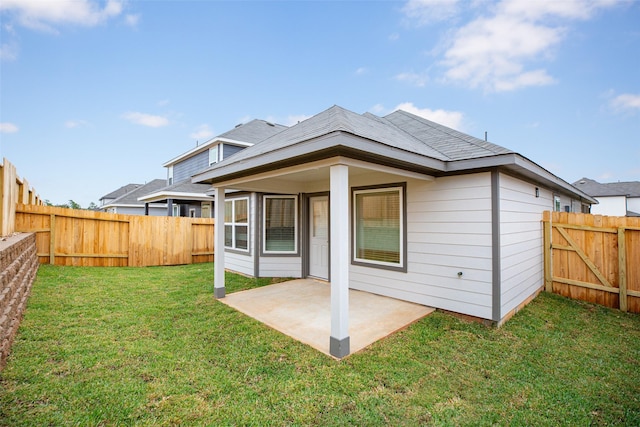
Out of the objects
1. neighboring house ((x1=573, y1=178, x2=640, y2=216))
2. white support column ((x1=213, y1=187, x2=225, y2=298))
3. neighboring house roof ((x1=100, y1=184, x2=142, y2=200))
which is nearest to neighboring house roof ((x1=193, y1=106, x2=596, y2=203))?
white support column ((x1=213, y1=187, x2=225, y2=298))

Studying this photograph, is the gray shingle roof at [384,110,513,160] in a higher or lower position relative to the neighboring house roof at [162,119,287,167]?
lower

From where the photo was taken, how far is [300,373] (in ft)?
9.88

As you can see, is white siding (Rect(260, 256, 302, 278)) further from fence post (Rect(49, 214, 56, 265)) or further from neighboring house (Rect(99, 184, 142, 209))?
neighboring house (Rect(99, 184, 142, 209))

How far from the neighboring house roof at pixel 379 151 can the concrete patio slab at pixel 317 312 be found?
7.92 feet

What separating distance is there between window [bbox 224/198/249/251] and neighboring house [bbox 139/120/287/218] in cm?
362

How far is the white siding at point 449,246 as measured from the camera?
14.5 ft

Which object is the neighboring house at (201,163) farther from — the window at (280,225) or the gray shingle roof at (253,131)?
the window at (280,225)

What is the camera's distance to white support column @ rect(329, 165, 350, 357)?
336 centimetres

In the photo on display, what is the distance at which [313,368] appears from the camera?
311 centimetres

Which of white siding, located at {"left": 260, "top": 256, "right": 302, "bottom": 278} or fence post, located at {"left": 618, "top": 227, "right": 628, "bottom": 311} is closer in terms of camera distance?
fence post, located at {"left": 618, "top": 227, "right": 628, "bottom": 311}

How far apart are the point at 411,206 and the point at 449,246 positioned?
97cm

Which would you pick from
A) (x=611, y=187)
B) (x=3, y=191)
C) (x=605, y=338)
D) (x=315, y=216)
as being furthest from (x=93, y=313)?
(x=611, y=187)

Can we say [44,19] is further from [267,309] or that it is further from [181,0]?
[267,309]

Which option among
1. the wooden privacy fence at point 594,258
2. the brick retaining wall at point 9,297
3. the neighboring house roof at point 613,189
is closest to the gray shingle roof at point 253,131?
the brick retaining wall at point 9,297
